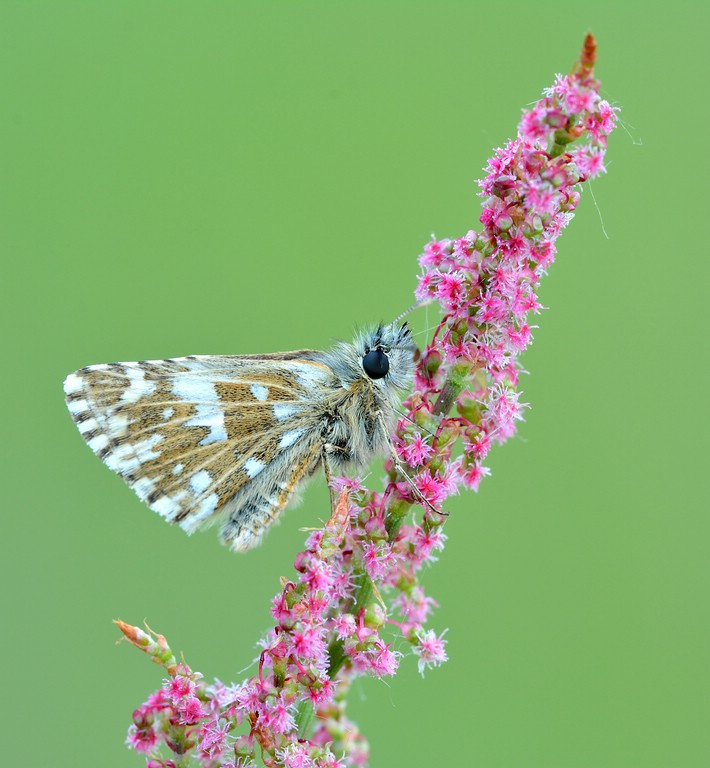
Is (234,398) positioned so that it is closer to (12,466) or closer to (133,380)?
(133,380)

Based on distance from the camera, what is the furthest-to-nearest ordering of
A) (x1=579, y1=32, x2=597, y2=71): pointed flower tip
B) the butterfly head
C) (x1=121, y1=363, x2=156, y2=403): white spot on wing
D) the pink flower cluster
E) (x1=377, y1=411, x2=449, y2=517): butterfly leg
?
(x1=121, y1=363, x2=156, y2=403): white spot on wing → the butterfly head → (x1=377, y1=411, x2=449, y2=517): butterfly leg → the pink flower cluster → (x1=579, y1=32, x2=597, y2=71): pointed flower tip

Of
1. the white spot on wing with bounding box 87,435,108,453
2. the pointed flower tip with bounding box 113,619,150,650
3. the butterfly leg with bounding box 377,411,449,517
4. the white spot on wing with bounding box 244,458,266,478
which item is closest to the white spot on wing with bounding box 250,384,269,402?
the white spot on wing with bounding box 244,458,266,478

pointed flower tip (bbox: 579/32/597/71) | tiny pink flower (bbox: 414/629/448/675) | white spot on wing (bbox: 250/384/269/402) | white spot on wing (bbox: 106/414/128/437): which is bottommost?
tiny pink flower (bbox: 414/629/448/675)

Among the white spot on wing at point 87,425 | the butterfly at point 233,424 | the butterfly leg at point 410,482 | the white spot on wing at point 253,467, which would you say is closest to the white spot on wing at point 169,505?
the butterfly at point 233,424

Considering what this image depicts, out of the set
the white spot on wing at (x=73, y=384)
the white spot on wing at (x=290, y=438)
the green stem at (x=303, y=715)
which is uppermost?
the white spot on wing at (x=73, y=384)

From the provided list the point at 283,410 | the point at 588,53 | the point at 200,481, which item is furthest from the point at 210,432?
the point at 588,53

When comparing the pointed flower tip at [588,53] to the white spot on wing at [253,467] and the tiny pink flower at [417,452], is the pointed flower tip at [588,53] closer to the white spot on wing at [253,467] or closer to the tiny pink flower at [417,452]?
the tiny pink flower at [417,452]

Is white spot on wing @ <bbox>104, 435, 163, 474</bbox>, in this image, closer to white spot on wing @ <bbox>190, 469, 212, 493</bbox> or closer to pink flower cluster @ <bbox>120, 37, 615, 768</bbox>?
white spot on wing @ <bbox>190, 469, 212, 493</bbox>
